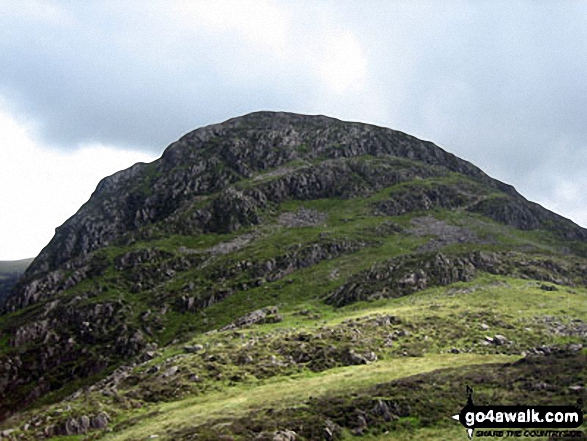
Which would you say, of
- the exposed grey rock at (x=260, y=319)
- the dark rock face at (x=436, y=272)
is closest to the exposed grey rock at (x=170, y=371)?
the exposed grey rock at (x=260, y=319)

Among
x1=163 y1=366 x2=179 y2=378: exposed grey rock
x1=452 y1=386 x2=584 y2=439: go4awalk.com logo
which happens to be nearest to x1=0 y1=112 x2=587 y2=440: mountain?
x1=163 y1=366 x2=179 y2=378: exposed grey rock

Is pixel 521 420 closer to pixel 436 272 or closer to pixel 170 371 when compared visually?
pixel 170 371

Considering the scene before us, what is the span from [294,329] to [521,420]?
169ft

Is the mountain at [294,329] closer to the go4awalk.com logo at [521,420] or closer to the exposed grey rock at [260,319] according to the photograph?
the exposed grey rock at [260,319]

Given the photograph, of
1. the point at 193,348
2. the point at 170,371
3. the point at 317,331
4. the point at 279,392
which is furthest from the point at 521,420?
the point at 193,348

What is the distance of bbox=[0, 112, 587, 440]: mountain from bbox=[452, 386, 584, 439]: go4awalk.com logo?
1745 mm

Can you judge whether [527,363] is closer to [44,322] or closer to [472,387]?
[472,387]

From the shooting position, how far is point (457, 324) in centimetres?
7288

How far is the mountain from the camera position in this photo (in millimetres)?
41250

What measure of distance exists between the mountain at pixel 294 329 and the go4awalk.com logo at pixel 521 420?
1745mm

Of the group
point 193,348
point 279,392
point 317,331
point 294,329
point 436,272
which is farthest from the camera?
point 436,272

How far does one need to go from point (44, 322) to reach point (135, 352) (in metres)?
39.2

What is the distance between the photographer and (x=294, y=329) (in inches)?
3221

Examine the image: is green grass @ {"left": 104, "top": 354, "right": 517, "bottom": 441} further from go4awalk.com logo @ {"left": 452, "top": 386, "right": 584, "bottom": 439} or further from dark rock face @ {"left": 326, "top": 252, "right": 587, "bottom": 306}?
dark rock face @ {"left": 326, "top": 252, "right": 587, "bottom": 306}
